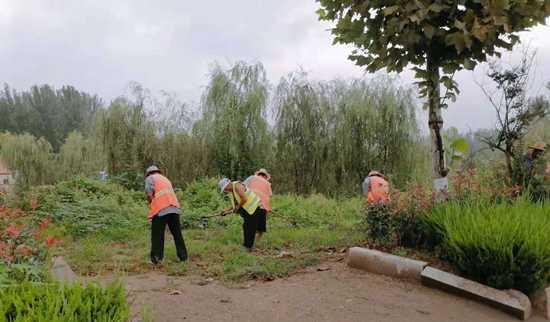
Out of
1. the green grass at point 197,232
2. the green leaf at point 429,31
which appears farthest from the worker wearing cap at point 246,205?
the green leaf at point 429,31

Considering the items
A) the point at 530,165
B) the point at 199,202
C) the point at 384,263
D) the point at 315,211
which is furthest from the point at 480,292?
the point at 199,202

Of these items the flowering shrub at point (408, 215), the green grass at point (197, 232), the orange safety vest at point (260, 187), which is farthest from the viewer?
the orange safety vest at point (260, 187)

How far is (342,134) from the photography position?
16109 mm

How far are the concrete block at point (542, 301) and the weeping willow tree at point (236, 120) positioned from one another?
1210 cm

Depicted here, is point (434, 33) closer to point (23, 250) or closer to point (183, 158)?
point (23, 250)

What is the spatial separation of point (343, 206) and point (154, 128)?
319 inches

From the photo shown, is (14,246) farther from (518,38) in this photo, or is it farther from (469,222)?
(518,38)

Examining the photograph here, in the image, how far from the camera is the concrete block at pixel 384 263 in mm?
5188

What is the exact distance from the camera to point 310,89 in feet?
53.5

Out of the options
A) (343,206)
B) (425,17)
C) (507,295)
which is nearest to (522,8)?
(425,17)

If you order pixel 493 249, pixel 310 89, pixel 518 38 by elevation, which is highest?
pixel 310 89

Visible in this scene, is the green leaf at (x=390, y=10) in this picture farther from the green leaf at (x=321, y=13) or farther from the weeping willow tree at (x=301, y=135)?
the weeping willow tree at (x=301, y=135)

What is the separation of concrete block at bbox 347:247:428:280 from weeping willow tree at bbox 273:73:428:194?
1051cm

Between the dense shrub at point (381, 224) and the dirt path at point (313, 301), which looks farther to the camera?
the dense shrub at point (381, 224)
